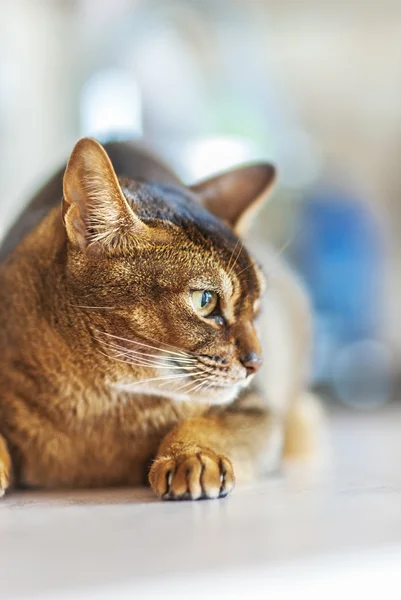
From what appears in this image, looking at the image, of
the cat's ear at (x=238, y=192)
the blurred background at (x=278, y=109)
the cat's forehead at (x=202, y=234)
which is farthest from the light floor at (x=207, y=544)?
the blurred background at (x=278, y=109)

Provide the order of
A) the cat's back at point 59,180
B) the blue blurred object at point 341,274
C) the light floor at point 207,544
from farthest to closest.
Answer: the blue blurred object at point 341,274 < the cat's back at point 59,180 < the light floor at point 207,544

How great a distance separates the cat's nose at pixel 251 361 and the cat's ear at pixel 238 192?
0.24 metres

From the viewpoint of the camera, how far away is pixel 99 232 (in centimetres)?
88

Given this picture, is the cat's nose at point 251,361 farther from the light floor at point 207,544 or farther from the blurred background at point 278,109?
the blurred background at point 278,109

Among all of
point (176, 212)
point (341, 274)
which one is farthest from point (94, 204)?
point (341, 274)

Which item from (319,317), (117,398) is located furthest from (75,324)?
(319,317)

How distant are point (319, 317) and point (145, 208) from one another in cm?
155

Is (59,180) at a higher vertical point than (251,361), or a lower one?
higher

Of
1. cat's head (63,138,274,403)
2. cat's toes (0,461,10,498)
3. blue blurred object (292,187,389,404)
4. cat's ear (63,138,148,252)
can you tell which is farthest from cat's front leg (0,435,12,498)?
blue blurred object (292,187,389,404)

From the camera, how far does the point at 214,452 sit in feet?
2.85

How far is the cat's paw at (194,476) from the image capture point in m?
0.82

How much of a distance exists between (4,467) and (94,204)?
1.06 feet

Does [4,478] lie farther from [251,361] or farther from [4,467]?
[251,361]

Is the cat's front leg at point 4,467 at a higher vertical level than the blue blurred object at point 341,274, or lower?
lower
